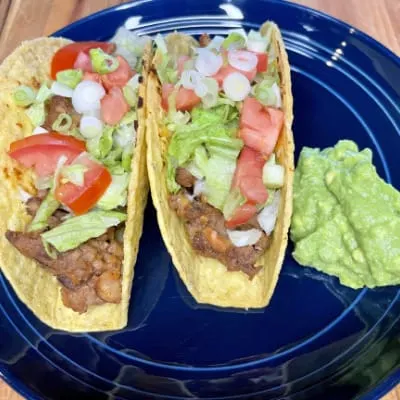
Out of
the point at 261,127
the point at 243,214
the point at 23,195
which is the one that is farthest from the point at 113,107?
the point at 243,214

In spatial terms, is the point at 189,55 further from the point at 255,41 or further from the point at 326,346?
the point at 326,346

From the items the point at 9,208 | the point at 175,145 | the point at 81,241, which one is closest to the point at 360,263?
the point at 175,145

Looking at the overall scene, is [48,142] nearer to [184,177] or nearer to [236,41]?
[184,177]

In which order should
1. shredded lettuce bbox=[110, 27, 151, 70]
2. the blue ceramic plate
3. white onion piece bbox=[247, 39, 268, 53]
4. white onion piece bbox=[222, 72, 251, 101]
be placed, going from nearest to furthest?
the blue ceramic plate, white onion piece bbox=[222, 72, 251, 101], white onion piece bbox=[247, 39, 268, 53], shredded lettuce bbox=[110, 27, 151, 70]

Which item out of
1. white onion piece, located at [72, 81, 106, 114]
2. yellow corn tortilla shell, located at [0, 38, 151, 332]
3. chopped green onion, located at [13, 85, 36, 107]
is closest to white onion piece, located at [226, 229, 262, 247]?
yellow corn tortilla shell, located at [0, 38, 151, 332]

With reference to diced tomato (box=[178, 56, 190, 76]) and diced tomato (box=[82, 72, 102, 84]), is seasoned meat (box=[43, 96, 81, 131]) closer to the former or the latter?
diced tomato (box=[82, 72, 102, 84])
